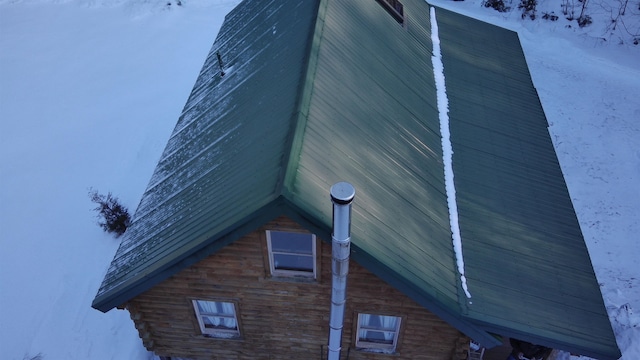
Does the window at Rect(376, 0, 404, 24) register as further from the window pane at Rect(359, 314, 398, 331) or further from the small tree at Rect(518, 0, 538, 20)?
the small tree at Rect(518, 0, 538, 20)

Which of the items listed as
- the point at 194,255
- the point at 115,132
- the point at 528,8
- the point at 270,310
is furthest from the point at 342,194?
the point at 528,8

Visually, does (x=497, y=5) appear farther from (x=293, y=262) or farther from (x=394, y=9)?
(x=293, y=262)

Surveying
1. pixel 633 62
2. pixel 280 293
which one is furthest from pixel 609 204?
pixel 280 293

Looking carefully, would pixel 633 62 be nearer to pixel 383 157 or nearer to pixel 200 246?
pixel 383 157

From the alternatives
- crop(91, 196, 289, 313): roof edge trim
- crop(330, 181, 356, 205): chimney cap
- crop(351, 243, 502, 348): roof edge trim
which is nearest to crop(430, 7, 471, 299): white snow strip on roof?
crop(351, 243, 502, 348): roof edge trim

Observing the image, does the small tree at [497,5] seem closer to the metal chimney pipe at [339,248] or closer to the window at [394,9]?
the window at [394,9]

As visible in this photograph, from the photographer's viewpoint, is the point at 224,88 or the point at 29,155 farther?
the point at 29,155
